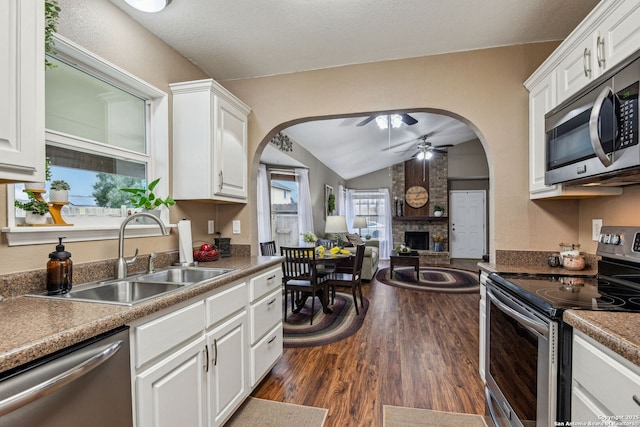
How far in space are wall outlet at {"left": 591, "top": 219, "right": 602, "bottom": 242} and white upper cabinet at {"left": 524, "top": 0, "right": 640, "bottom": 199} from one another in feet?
0.83

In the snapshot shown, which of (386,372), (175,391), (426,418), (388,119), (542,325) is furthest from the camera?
(388,119)

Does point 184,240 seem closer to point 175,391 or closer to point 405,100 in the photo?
point 175,391

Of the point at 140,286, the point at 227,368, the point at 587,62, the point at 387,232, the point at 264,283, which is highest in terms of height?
the point at 587,62

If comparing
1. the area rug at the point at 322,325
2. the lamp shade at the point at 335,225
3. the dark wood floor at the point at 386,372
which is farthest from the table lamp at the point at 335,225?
the dark wood floor at the point at 386,372

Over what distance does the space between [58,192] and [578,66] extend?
8.63 ft

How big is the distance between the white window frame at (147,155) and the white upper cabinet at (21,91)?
1.48 feet

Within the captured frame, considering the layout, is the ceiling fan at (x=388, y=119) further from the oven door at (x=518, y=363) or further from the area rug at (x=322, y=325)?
the oven door at (x=518, y=363)

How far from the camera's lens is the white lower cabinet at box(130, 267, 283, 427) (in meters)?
1.17

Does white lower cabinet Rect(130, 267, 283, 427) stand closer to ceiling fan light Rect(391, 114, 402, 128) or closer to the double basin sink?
the double basin sink

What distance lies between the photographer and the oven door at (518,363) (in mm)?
1170

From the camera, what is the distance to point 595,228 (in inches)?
76.2

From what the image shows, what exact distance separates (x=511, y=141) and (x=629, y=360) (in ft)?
5.84

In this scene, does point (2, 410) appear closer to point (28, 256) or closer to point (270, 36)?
point (28, 256)

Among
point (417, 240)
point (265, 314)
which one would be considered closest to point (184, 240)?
point (265, 314)
